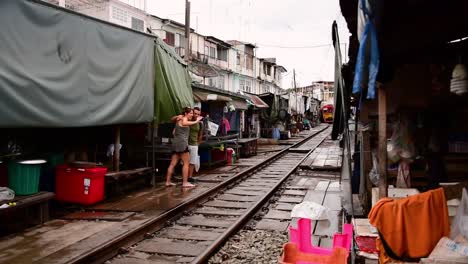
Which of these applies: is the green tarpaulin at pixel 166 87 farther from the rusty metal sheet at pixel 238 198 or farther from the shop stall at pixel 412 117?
the shop stall at pixel 412 117

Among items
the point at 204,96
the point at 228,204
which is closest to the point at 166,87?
the point at 228,204

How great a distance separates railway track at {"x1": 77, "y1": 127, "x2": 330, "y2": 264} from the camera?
5.75 metres

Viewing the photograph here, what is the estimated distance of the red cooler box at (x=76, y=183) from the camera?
809 centimetres

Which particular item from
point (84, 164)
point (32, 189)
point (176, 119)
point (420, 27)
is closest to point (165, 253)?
point (32, 189)

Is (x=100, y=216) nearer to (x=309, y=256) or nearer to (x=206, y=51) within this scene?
(x=309, y=256)

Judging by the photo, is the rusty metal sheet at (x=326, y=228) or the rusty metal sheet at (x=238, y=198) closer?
the rusty metal sheet at (x=326, y=228)

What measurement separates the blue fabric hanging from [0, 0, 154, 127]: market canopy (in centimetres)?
484

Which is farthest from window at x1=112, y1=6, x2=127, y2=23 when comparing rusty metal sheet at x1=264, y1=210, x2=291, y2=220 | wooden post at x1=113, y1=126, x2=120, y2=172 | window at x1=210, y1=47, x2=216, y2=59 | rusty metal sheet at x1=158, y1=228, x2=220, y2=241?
rusty metal sheet at x1=158, y1=228, x2=220, y2=241

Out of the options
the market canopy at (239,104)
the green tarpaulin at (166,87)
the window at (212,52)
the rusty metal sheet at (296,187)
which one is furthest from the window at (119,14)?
the rusty metal sheet at (296,187)

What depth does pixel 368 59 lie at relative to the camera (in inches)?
127

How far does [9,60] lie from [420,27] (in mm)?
5293

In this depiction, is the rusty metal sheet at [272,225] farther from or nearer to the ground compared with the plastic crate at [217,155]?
nearer to the ground

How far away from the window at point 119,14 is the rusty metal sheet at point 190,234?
24.8m

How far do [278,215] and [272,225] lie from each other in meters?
0.81
